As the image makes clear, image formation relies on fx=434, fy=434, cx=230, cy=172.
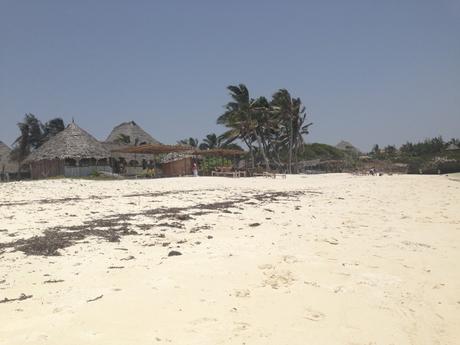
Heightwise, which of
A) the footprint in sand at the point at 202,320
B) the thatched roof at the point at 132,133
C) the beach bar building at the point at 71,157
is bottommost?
the footprint in sand at the point at 202,320

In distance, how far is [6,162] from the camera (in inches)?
1697

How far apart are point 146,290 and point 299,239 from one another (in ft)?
11.6

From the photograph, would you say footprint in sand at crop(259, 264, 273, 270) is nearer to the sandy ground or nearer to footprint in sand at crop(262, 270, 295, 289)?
the sandy ground

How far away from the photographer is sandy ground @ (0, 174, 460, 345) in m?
3.57

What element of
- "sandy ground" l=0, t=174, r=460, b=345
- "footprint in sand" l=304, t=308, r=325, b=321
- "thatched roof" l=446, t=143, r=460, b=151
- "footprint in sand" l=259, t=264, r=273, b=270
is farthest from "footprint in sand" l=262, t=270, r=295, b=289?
"thatched roof" l=446, t=143, r=460, b=151

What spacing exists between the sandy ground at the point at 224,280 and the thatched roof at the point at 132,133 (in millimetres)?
38658

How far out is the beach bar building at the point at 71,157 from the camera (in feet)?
98.3

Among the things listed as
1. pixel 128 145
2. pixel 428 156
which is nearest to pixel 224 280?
pixel 128 145

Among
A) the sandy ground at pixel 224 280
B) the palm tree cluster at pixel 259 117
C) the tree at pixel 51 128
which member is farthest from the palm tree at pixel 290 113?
the sandy ground at pixel 224 280

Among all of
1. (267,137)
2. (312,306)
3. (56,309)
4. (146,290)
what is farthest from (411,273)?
(267,137)

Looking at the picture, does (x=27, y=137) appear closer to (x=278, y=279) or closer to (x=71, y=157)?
(x=71, y=157)

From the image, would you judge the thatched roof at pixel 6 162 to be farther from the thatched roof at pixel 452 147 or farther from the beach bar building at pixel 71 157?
the thatched roof at pixel 452 147

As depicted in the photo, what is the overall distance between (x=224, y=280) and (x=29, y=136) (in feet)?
149

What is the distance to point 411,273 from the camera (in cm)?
542
